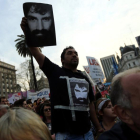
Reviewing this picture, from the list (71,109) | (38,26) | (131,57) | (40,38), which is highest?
(131,57)

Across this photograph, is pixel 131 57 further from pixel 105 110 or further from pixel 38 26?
pixel 38 26

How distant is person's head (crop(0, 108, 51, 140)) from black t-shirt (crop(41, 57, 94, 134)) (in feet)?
3.03

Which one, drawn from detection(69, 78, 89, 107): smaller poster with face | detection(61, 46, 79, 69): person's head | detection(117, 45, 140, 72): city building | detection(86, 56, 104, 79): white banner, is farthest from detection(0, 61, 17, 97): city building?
detection(69, 78, 89, 107): smaller poster with face

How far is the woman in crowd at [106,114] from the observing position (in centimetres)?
297

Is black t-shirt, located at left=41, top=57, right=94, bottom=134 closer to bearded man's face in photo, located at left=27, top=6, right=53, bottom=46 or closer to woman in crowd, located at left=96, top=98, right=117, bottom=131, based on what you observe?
bearded man's face in photo, located at left=27, top=6, right=53, bottom=46

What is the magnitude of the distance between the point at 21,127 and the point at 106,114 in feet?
7.85

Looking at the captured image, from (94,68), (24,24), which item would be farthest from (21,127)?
(94,68)

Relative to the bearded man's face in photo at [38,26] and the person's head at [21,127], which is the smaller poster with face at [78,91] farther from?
the person's head at [21,127]

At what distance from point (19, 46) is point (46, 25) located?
19.6m

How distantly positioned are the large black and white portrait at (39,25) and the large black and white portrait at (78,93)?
603 mm

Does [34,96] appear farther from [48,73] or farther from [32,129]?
[32,129]

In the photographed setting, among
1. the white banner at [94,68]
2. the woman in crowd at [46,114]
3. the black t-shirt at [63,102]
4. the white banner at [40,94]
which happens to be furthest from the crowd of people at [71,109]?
the white banner at [40,94]

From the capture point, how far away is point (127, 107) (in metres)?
1.09

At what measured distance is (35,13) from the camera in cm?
208
